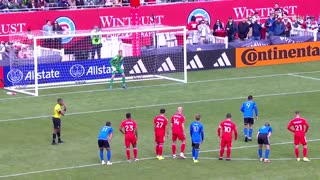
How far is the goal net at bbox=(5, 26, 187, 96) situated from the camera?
160 feet

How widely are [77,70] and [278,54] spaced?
42.3 feet

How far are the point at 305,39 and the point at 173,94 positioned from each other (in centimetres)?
1390

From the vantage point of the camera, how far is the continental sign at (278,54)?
182 feet

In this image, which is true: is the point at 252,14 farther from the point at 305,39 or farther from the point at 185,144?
the point at 185,144

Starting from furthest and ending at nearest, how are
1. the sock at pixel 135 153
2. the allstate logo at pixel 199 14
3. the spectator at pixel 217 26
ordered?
the allstate logo at pixel 199 14 < the spectator at pixel 217 26 < the sock at pixel 135 153

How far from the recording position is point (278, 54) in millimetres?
56250

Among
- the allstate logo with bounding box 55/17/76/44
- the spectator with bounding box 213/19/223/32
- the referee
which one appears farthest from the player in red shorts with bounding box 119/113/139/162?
the spectator with bounding box 213/19/223/32

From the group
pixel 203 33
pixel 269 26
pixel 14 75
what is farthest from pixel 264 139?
pixel 269 26

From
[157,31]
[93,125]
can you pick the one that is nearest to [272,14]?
[157,31]

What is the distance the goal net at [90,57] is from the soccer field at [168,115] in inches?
45.8

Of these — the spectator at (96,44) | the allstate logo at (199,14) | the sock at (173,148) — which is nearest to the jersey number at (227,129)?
the sock at (173,148)

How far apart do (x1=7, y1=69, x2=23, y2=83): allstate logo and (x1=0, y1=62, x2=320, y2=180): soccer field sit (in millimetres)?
1681

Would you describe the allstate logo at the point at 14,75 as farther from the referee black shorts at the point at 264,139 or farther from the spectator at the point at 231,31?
the referee black shorts at the point at 264,139

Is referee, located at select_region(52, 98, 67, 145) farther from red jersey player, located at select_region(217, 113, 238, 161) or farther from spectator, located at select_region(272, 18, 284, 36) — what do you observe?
spectator, located at select_region(272, 18, 284, 36)
